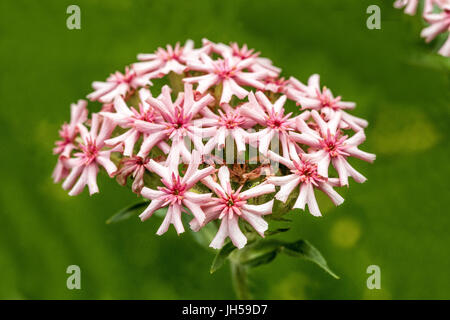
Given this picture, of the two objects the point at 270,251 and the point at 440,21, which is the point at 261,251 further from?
the point at 440,21

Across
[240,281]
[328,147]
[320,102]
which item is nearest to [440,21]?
[320,102]

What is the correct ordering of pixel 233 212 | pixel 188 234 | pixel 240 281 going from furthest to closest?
1. pixel 188 234
2. pixel 240 281
3. pixel 233 212

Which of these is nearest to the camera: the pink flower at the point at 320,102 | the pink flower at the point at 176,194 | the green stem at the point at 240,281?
the pink flower at the point at 176,194

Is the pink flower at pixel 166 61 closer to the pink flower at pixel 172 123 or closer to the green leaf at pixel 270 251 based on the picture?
the pink flower at pixel 172 123

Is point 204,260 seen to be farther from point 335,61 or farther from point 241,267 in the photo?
point 335,61

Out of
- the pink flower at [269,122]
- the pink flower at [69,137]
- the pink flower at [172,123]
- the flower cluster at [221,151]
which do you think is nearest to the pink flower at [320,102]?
the flower cluster at [221,151]
